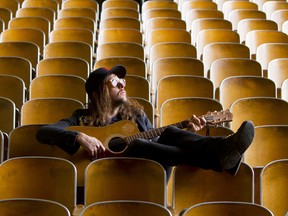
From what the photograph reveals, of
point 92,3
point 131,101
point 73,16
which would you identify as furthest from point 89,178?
point 92,3

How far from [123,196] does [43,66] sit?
5.46 ft

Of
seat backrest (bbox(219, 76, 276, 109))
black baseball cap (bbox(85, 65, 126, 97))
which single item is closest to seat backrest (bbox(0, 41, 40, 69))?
black baseball cap (bbox(85, 65, 126, 97))

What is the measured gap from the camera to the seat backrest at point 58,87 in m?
3.98

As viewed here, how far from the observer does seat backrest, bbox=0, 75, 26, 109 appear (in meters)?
3.96

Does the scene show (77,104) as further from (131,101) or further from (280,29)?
(280,29)

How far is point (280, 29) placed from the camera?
18.9 feet

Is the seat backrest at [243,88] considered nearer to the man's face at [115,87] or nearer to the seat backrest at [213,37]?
the man's face at [115,87]

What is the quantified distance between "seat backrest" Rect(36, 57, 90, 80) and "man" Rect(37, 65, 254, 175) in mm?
840

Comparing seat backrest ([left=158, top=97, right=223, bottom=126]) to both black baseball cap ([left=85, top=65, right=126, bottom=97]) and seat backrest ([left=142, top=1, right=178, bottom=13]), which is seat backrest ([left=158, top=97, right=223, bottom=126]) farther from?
seat backrest ([left=142, top=1, right=178, bottom=13])

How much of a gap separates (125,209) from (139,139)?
1.78 ft

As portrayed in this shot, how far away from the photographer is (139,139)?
2.99 meters

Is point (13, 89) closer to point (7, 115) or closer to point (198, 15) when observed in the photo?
point (7, 115)

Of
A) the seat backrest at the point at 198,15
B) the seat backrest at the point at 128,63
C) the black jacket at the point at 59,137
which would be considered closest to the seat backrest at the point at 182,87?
the seat backrest at the point at 128,63

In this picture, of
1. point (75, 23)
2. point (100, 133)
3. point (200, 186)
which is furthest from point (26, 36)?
point (200, 186)
